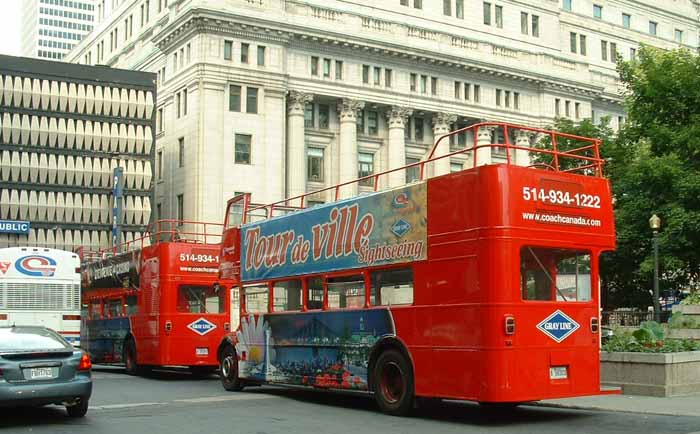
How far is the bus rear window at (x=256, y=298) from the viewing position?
64.4 ft

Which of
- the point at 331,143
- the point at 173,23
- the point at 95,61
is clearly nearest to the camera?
the point at 173,23

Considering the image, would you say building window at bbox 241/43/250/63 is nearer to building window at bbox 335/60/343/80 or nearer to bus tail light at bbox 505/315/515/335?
building window at bbox 335/60/343/80

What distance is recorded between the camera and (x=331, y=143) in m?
69.8

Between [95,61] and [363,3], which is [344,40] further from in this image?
[95,61]

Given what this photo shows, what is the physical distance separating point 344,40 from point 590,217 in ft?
178

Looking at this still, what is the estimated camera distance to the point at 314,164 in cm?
6875

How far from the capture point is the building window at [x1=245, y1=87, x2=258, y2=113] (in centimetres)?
6334

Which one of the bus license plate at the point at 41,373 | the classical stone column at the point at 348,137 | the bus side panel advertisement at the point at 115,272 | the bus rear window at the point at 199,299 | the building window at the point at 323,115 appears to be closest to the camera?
the bus license plate at the point at 41,373

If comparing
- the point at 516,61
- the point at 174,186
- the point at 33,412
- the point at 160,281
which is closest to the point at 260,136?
the point at 174,186

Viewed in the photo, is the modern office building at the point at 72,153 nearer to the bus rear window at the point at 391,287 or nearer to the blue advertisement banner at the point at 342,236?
the blue advertisement banner at the point at 342,236

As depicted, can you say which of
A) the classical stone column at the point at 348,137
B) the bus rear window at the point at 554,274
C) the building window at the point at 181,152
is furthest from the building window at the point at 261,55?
the bus rear window at the point at 554,274

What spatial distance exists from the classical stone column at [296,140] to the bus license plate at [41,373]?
5188cm

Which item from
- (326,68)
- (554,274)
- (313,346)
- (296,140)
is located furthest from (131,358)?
(326,68)

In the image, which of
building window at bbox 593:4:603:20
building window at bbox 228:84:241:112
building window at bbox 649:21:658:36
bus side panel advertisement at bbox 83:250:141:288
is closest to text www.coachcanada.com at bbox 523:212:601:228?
bus side panel advertisement at bbox 83:250:141:288
